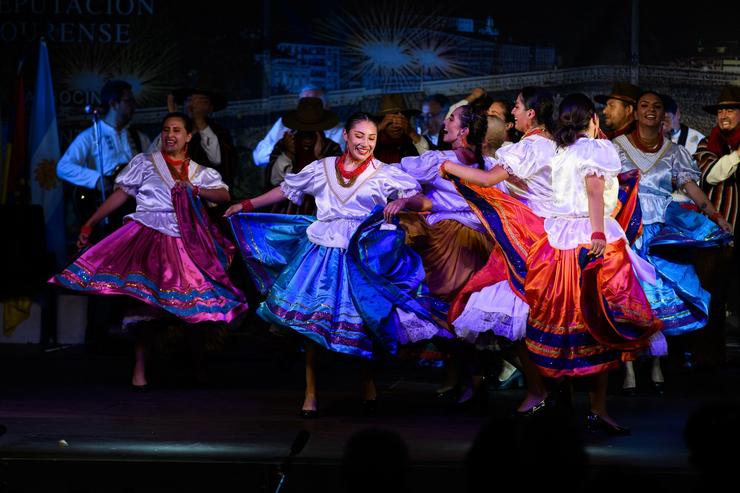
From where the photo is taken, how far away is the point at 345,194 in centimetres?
645

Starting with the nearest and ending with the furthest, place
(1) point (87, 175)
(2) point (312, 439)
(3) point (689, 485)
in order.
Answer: (3) point (689, 485), (2) point (312, 439), (1) point (87, 175)

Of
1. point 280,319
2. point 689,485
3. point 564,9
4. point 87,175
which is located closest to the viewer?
point 689,485

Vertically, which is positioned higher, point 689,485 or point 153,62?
point 153,62

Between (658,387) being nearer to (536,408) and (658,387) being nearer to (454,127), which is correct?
(536,408)

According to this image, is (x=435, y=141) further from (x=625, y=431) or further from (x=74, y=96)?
(x=625, y=431)

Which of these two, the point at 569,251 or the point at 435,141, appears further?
the point at 435,141

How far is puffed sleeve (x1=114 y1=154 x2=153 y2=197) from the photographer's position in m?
7.35

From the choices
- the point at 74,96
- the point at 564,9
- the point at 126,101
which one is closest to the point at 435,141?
the point at 564,9

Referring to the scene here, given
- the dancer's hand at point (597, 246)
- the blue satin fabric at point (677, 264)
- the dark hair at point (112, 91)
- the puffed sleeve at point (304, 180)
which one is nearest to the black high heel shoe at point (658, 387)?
the blue satin fabric at point (677, 264)

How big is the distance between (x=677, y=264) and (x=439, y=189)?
1463mm

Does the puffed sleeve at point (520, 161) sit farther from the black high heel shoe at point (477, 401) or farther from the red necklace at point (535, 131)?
the black high heel shoe at point (477, 401)

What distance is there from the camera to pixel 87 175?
8.84 metres

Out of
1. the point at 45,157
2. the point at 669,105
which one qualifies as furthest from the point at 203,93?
the point at 669,105

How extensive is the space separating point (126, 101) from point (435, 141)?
7.34ft
